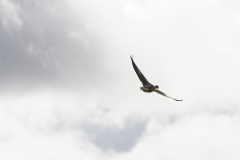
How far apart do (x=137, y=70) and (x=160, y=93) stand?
9.00 m

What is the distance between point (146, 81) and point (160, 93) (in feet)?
16.0

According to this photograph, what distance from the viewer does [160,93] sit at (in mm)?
100438

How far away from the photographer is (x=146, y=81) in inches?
3895

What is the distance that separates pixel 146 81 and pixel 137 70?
13.9ft

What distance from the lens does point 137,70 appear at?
9656 centimetres
